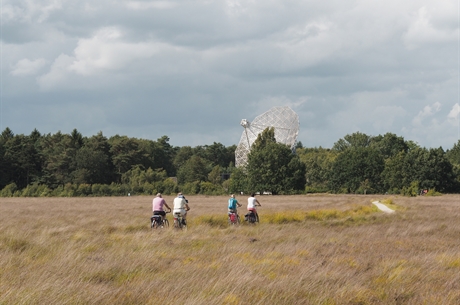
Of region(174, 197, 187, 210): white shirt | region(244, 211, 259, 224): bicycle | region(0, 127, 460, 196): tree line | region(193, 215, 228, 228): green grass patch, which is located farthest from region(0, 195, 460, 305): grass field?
region(0, 127, 460, 196): tree line

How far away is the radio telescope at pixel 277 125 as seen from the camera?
361 ft

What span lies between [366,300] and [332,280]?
4.32 ft

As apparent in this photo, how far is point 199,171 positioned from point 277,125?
Answer: 100 ft

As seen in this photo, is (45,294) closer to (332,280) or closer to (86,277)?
(86,277)

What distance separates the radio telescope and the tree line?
2855 millimetres

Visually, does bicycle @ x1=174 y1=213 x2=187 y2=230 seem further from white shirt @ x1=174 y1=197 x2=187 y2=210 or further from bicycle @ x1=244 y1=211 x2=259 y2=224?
bicycle @ x1=244 y1=211 x2=259 y2=224

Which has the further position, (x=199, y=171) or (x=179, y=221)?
(x=199, y=171)

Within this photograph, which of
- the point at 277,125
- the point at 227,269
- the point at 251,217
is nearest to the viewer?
the point at 227,269

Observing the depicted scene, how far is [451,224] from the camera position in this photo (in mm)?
27250

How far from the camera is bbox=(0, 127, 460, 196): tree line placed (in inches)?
4067

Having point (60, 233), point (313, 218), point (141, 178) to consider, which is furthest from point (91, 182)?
point (60, 233)

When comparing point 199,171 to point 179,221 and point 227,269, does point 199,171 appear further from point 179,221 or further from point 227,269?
point 227,269

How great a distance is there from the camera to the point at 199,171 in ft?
452

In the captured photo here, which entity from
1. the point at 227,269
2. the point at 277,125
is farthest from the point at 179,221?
the point at 277,125
